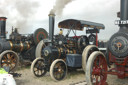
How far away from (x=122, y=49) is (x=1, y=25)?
555 cm

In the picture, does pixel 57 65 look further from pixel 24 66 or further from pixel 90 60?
pixel 24 66

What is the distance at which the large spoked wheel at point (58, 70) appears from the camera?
4.99 meters

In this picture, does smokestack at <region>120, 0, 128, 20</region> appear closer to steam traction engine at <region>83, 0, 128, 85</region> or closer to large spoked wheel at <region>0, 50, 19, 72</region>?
steam traction engine at <region>83, 0, 128, 85</region>

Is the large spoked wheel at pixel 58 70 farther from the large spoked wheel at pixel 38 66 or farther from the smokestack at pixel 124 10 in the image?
the smokestack at pixel 124 10

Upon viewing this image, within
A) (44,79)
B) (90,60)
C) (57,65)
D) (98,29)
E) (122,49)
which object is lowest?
(44,79)

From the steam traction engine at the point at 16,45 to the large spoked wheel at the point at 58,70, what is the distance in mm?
1885

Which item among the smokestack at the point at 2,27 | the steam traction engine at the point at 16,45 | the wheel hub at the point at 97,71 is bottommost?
the wheel hub at the point at 97,71

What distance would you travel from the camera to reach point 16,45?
7.34m

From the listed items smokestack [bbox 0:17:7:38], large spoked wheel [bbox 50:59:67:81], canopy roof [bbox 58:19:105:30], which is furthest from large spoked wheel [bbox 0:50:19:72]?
canopy roof [bbox 58:19:105:30]

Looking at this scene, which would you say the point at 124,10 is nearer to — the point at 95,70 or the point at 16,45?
the point at 95,70

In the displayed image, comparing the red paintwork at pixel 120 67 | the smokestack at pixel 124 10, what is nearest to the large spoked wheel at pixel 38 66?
the red paintwork at pixel 120 67

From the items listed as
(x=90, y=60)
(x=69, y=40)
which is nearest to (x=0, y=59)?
(x=69, y=40)

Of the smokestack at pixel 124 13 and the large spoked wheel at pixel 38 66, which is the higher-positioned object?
the smokestack at pixel 124 13

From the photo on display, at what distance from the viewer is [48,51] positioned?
213 inches
